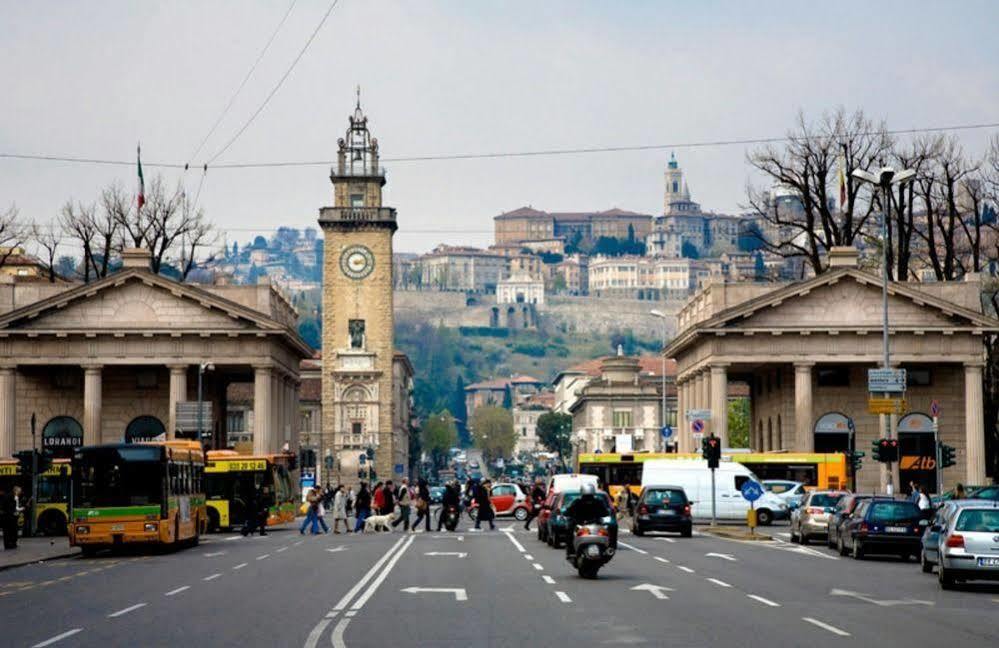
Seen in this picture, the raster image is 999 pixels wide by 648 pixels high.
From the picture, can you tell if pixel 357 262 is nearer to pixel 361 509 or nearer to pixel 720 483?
pixel 720 483

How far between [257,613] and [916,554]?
23055mm

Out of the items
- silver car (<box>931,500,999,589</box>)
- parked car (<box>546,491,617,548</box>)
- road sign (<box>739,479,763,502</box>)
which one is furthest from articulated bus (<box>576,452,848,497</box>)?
silver car (<box>931,500,999,589</box>)

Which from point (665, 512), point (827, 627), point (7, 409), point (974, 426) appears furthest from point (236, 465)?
point (827, 627)

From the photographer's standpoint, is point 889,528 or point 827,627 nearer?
point 827,627

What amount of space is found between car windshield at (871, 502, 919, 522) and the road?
107 cm

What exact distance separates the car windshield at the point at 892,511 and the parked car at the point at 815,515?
8075 mm

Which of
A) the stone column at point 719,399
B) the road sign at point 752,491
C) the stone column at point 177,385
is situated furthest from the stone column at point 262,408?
Result: the road sign at point 752,491

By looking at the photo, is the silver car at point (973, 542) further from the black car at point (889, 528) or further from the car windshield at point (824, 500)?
the car windshield at point (824, 500)

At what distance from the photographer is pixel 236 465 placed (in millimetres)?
66875

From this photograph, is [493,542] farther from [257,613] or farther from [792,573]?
[257,613]

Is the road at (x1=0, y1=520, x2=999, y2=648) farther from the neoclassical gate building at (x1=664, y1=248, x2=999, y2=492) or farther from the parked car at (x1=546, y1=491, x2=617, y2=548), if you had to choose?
the neoclassical gate building at (x1=664, y1=248, x2=999, y2=492)

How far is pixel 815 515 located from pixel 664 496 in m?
6.00

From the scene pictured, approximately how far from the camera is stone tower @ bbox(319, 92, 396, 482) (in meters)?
154

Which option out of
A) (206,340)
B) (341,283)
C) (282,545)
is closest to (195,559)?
(282,545)
